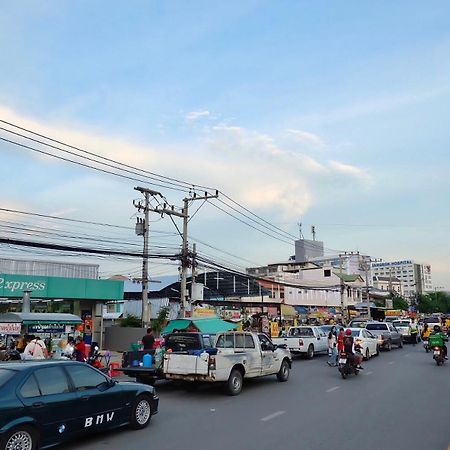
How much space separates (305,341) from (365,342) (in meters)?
3.03

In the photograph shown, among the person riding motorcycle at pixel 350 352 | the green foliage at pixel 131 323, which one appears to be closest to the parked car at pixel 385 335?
the person riding motorcycle at pixel 350 352

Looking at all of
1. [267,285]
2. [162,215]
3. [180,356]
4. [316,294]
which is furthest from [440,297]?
[180,356]

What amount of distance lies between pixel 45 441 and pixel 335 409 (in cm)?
644

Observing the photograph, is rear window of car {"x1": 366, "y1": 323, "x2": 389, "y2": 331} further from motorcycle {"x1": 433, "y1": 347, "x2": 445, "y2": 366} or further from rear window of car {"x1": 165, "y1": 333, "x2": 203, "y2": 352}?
rear window of car {"x1": 165, "y1": 333, "x2": 203, "y2": 352}

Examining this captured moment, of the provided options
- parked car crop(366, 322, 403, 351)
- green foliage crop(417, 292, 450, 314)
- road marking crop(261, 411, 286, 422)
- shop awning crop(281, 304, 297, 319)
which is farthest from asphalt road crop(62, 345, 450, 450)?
green foliage crop(417, 292, 450, 314)

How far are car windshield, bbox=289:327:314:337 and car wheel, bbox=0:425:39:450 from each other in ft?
67.2

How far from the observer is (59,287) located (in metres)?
25.7

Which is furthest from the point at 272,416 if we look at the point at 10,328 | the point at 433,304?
the point at 433,304

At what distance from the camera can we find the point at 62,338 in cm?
2067

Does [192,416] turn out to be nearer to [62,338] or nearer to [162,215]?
[62,338]

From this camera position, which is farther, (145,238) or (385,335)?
(385,335)

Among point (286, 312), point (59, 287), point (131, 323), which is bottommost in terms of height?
point (131, 323)

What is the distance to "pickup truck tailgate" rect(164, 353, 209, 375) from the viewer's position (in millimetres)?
13078

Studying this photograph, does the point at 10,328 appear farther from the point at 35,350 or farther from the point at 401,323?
the point at 401,323
